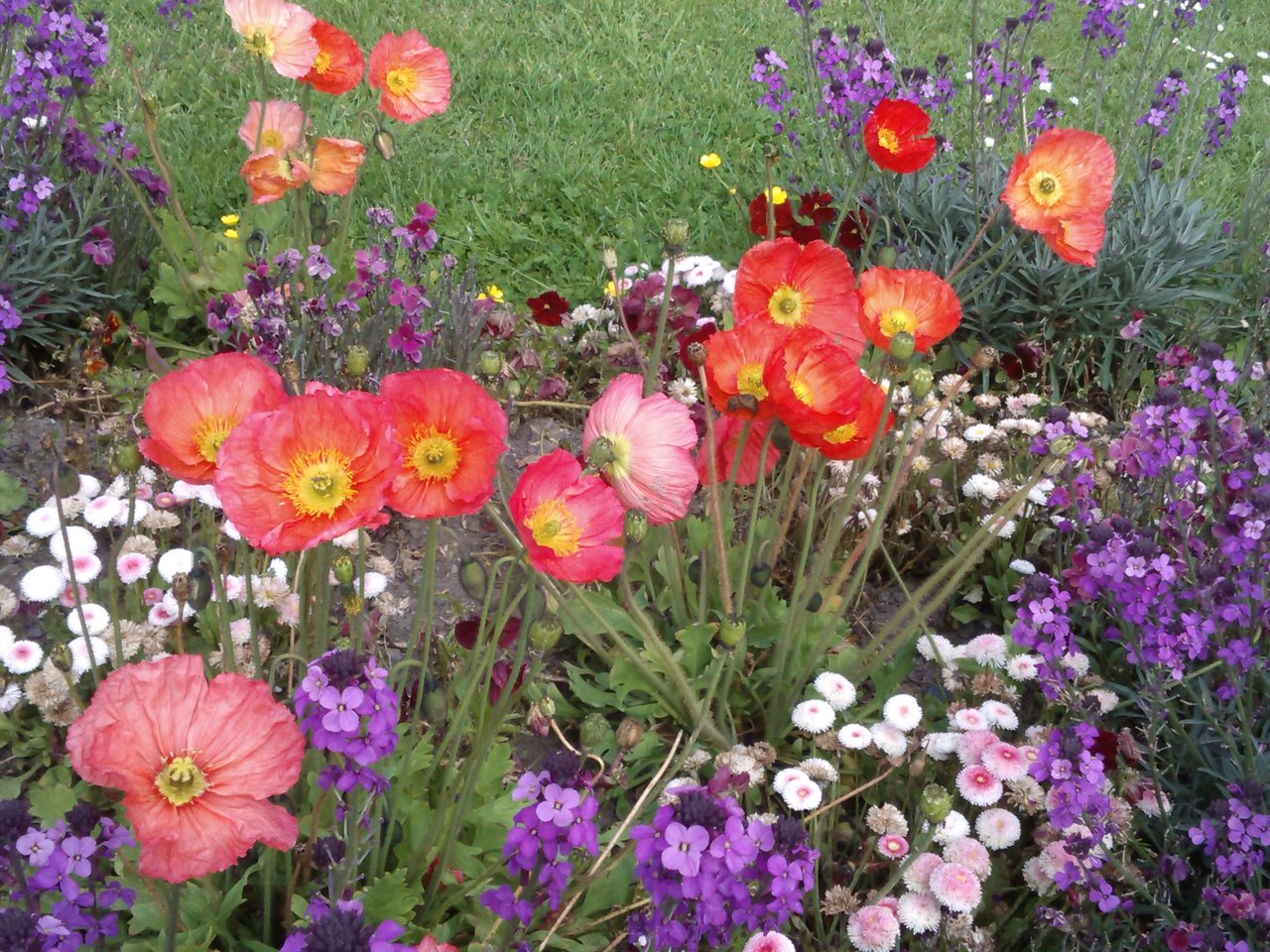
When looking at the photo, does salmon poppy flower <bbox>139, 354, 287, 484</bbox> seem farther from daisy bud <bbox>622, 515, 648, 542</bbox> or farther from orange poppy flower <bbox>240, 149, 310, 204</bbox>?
orange poppy flower <bbox>240, 149, 310, 204</bbox>

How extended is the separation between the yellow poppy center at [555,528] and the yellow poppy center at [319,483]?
0.20 m

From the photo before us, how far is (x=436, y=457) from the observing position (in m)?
1.22

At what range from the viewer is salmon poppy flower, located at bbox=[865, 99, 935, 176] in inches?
77.4

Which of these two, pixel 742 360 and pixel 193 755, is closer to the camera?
pixel 193 755

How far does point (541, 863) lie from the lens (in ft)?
4.07

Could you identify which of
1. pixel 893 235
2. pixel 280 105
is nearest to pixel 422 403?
pixel 280 105

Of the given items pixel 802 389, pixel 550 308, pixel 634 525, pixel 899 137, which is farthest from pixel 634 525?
pixel 550 308

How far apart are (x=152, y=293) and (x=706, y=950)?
7.58 ft

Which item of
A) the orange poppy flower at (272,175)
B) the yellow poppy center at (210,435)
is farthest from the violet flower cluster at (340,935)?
the orange poppy flower at (272,175)

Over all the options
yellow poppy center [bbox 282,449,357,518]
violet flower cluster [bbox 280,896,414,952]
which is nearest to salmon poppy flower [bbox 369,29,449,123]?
yellow poppy center [bbox 282,449,357,518]

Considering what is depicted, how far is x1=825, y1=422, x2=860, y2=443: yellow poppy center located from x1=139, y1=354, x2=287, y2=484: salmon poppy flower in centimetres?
85

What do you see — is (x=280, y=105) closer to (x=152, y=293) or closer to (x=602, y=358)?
(x=152, y=293)

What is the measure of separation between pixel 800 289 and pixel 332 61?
1.19 meters

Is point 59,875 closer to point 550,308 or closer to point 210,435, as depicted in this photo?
point 210,435
